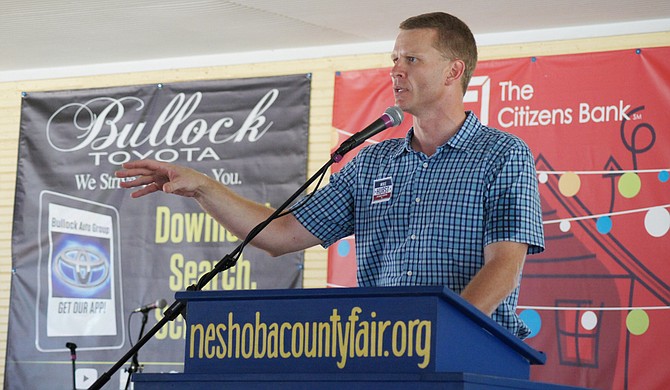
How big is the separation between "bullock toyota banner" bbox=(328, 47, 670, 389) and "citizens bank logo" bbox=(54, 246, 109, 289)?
2.95m

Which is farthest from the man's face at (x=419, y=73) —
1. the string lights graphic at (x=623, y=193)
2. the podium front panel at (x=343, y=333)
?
the string lights graphic at (x=623, y=193)

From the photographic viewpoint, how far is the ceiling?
223 inches

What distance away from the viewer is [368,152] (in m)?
2.74

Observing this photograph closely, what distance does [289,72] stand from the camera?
21.9ft

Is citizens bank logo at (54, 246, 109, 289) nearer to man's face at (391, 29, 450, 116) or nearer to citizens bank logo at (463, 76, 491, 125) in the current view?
citizens bank logo at (463, 76, 491, 125)

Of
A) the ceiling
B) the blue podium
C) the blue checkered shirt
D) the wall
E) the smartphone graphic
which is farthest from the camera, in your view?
A: the smartphone graphic

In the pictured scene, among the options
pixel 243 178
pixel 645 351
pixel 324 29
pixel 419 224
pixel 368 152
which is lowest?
pixel 645 351

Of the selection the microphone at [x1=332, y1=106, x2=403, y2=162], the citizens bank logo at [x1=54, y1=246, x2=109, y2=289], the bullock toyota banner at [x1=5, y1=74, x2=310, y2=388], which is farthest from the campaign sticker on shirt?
the citizens bank logo at [x1=54, y1=246, x2=109, y2=289]

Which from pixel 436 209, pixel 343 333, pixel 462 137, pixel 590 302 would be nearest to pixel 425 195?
pixel 436 209

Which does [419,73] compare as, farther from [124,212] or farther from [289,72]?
[124,212]

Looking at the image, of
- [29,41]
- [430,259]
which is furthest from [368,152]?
[29,41]

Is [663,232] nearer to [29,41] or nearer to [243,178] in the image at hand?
[243,178]

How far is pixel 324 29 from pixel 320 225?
11.9ft

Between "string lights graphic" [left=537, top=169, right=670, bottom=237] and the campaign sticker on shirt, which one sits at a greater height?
"string lights graphic" [left=537, top=169, right=670, bottom=237]
